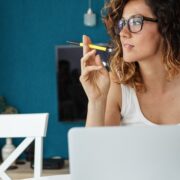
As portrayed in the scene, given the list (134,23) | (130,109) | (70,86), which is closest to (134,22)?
(134,23)

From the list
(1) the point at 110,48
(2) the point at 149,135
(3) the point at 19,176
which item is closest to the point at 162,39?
(1) the point at 110,48

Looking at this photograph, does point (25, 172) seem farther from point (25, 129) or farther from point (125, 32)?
point (125, 32)

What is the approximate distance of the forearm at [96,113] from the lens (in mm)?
1266

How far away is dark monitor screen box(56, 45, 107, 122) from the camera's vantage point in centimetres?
331

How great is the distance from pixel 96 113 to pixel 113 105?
0.12 metres

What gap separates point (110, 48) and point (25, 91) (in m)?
2.15

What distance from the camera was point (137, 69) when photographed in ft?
4.54

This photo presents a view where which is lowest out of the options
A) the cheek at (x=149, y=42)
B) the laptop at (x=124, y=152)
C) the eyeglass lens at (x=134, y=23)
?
the laptop at (x=124, y=152)

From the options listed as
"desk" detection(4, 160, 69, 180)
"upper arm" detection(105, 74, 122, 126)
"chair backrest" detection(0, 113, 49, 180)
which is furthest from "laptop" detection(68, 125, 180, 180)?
"desk" detection(4, 160, 69, 180)

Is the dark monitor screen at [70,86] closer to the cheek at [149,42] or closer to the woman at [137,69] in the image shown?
the woman at [137,69]

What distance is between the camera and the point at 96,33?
339 cm

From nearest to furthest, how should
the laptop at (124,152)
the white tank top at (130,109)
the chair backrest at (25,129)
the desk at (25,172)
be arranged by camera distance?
1. the laptop at (124,152)
2. the white tank top at (130,109)
3. the chair backrest at (25,129)
4. the desk at (25,172)

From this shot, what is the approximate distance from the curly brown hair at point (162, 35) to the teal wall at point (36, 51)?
2009 millimetres

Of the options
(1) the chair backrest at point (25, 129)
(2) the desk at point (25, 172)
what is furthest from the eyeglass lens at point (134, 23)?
(2) the desk at point (25, 172)
